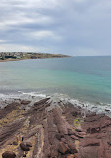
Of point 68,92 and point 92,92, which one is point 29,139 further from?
point 92,92

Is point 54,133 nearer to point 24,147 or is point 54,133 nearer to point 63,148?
point 63,148

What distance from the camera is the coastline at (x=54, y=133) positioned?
12680 mm

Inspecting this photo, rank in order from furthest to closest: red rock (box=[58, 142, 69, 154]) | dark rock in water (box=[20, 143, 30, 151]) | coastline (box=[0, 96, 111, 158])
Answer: dark rock in water (box=[20, 143, 30, 151]) < coastline (box=[0, 96, 111, 158]) < red rock (box=[58, 142, 69, 154])

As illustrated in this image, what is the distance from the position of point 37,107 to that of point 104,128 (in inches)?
469

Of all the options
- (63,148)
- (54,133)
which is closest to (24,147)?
(54,133)

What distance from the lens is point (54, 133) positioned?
49.9 feet

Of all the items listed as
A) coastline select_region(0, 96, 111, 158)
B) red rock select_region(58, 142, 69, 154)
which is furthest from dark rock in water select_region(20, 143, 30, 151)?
red rock select_region(58, 142, 69, 154)

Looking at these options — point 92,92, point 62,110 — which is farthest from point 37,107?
point 92,92

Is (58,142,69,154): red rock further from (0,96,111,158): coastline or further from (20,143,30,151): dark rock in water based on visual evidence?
(20,143,30,151): dark rock in water

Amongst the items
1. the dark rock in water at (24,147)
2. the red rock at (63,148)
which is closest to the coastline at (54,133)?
the red rock at (63,148)

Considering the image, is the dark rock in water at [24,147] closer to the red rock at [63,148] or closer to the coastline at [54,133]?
the coastline at [54,133]

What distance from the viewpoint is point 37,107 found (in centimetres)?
2373

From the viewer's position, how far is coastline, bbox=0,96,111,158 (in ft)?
41.6

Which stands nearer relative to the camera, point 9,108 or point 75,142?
point 75,142
